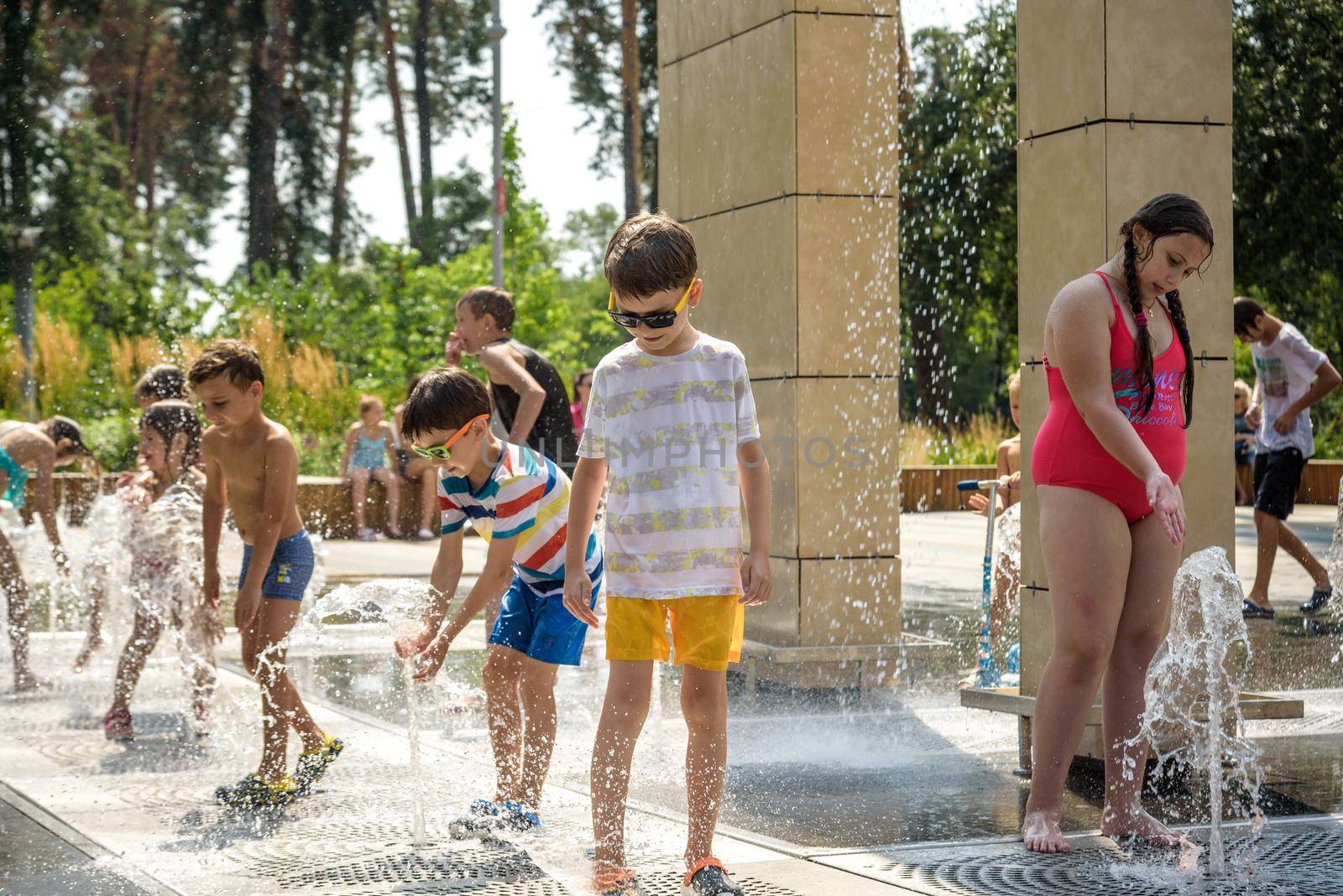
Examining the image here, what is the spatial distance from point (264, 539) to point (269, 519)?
7cm

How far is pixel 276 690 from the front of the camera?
543 centimetres

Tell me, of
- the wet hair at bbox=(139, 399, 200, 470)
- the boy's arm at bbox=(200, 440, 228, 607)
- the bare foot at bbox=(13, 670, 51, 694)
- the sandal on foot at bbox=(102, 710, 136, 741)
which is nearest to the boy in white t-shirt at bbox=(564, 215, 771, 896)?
the boy's arm at bbox=(200, 440, 228, 607)

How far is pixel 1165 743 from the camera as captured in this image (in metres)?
5.37

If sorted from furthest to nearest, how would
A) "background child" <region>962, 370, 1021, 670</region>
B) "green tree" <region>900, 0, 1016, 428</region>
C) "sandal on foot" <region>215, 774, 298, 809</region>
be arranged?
"green tree" <region>900, 0, 1016, 428</region>, "background child" <region>962, 370, 1021, 670</region>, "sandal on foot" <region>215, 774, 298, 809</region>

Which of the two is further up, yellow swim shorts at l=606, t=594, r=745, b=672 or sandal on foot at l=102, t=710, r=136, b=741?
yellow swim shorts at l=606, t=594, r=745, b=672

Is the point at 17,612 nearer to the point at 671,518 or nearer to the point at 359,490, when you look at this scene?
the point at 671,518

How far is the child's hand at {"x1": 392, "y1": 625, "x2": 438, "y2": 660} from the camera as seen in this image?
4.80 meters

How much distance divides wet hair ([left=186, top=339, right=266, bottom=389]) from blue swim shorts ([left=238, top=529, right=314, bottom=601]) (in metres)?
0.56

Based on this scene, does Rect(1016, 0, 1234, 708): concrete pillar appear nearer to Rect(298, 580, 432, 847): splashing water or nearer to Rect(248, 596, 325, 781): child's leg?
Rect(298, 580, 432, 847): splashing water

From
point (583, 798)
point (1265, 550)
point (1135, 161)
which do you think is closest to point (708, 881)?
point (583, 798)

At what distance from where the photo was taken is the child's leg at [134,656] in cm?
660

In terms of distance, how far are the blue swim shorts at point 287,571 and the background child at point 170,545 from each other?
1.27 meters

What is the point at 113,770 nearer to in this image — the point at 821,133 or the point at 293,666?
the point at 293,666

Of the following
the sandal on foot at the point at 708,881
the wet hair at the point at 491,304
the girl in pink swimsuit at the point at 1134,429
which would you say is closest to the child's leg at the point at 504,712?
the sandal on foot at the point at 708,881
